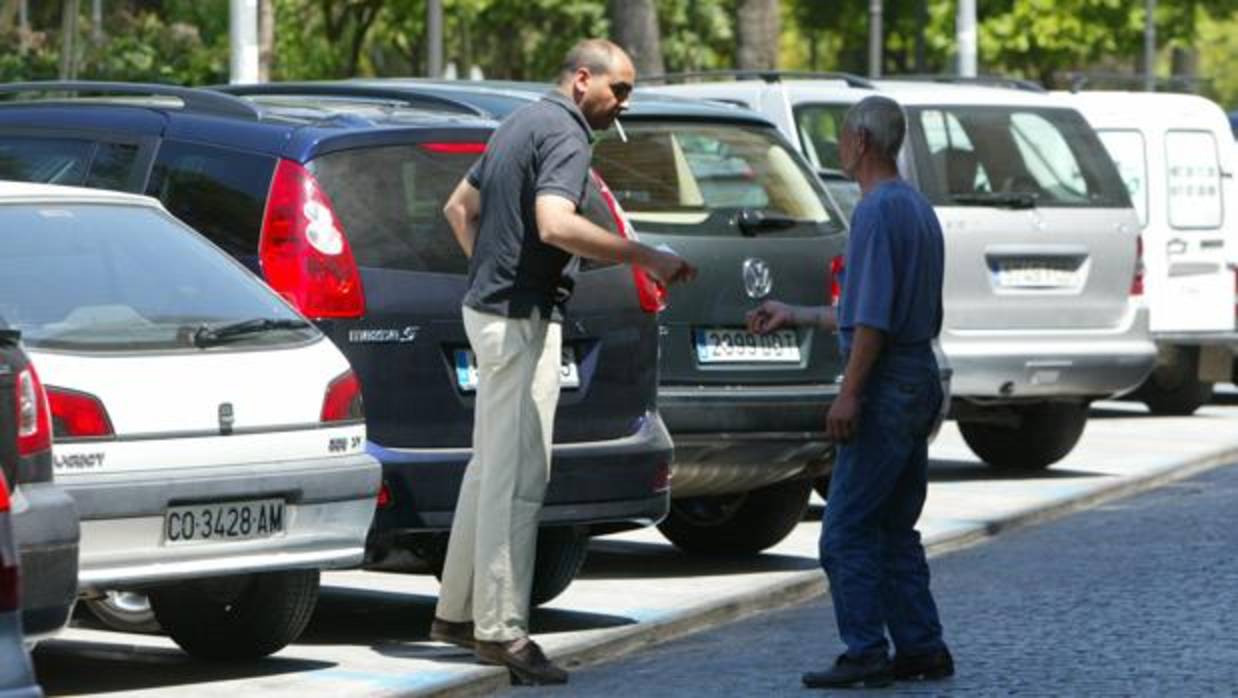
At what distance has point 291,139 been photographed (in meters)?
10.1

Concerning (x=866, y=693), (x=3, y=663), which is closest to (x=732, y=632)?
(x=866, y=693)

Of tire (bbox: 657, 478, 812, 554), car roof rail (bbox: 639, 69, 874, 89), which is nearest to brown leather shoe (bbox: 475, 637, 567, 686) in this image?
tire (bbox: 657, 478, 812, 554)

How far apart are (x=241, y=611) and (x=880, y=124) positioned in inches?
91.6

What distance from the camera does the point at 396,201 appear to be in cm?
1027

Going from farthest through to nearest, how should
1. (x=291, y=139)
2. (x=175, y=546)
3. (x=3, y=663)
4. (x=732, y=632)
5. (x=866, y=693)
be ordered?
(x=732, y=632) → (x=291, y=139) → (x=866, y=693) → (x=175, y=546) → (x=3, y=663)

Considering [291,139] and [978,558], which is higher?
[291,139]

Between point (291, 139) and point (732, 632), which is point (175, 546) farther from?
point (732, 632)

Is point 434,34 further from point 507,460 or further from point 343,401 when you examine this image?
point 343,401

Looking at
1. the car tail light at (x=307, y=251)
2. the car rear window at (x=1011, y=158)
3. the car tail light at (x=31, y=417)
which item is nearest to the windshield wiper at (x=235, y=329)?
the car tail light at (x=307, y=251)

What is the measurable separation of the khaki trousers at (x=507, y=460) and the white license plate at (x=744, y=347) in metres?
2.47

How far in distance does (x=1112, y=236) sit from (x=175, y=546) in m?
8.81

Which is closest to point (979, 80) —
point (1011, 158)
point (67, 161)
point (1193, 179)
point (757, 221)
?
point (1193, 179)

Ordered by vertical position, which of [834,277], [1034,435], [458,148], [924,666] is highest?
[458,148]

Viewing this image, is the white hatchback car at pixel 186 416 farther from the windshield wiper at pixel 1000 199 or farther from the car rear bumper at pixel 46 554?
the windshield wiper at pixel 1000 199
